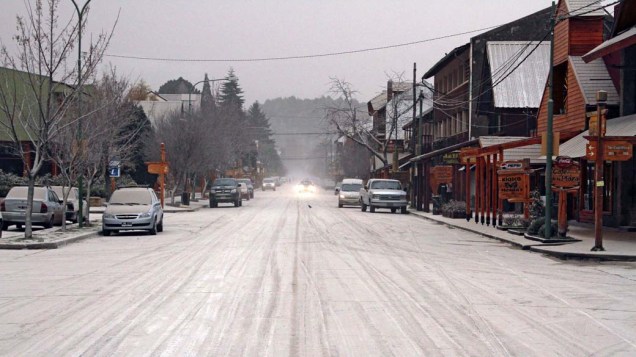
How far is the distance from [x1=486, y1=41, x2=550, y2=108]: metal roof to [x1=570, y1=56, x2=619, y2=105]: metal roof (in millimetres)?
14089

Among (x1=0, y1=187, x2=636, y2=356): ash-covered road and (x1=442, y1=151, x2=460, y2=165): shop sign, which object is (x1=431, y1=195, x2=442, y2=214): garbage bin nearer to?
(x1=442, y1=151, x2=460, y2=165): shop sign

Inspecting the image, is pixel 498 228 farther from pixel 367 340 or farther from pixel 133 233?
pixel 367 340

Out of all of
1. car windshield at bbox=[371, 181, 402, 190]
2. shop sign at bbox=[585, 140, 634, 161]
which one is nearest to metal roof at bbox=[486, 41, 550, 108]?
car windshield at bbox=[371, 181, 402, 190]

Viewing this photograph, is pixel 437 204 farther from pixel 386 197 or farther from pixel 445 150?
pixel 386 197

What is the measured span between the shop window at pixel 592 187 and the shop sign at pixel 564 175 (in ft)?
21.1

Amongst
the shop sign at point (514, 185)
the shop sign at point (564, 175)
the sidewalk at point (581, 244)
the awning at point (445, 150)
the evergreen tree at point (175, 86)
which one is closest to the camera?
the sidewalk at point (581, 244)

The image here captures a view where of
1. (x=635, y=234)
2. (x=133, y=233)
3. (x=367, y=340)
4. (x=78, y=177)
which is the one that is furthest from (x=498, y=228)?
(x=367, y=340)

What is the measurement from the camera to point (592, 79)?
32.6m

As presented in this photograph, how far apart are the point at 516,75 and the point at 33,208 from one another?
30.9 meters

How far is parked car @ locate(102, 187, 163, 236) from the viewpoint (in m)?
28.4

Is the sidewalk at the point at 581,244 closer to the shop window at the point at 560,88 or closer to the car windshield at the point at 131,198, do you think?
the shop window at the point at 560,88

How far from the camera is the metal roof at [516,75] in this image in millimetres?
49128

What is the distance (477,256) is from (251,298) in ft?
32.7

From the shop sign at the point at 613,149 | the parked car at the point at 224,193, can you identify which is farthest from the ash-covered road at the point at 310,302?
the parked car at the point at 224,193
